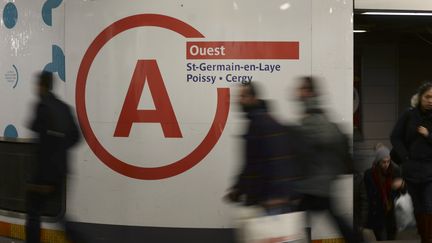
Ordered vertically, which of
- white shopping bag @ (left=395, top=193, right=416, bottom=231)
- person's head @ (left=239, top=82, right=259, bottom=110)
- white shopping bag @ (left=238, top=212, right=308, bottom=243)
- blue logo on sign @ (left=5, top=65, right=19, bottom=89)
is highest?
blue logo on sign @ (left=5, top=65, right=19, bottom=89)

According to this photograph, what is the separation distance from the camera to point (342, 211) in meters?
5.52

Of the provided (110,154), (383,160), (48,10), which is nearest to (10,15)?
(48,10)

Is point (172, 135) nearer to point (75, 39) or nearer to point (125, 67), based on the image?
point (125, 67)

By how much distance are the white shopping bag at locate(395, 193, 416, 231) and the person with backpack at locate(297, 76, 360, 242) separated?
8.15ft

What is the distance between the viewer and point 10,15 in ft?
21.0

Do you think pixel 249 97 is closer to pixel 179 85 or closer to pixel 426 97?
pixel 179 85

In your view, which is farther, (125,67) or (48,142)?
(125,67)

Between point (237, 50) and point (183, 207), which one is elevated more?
point (237, 50)

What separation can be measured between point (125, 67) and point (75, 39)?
0.57 metres

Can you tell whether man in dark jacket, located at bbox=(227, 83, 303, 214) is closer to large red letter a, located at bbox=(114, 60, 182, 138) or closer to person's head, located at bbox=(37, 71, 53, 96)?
large red letter a, located at bbox=(114, 60, 182, 138)

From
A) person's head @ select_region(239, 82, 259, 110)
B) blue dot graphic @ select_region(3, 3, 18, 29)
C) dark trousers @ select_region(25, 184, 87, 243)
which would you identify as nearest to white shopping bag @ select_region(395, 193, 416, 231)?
person's head @ select_region(239, 82, 259, 110)

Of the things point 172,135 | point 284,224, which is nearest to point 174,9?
point 172,135

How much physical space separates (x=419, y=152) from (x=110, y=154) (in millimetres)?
2893

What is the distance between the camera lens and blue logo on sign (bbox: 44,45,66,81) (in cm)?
603
